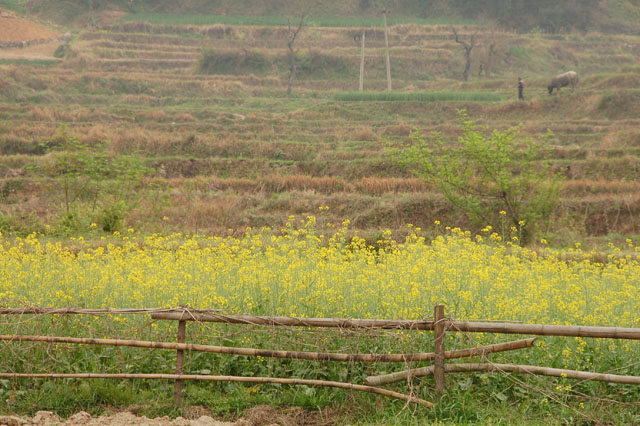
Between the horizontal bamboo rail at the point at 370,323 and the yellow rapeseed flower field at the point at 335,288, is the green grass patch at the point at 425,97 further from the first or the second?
the horizontal bamboo rail at the point at 370,323

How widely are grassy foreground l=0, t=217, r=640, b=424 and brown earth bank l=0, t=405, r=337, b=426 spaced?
13 cm

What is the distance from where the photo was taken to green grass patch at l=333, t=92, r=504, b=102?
117 ft

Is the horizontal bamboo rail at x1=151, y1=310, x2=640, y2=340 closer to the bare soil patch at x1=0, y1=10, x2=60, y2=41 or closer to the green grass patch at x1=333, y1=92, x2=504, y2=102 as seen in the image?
the green grass patch at x1=333, y1=92, x2=504, y2=102

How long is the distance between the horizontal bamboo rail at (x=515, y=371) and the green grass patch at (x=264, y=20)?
5483 centimetres

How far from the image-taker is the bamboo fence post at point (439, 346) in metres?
5.99

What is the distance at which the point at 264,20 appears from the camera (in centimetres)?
5900

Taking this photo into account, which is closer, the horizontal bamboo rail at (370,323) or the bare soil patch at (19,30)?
the horizontal bamboo rail at (370,323)

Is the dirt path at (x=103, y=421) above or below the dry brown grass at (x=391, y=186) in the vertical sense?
below

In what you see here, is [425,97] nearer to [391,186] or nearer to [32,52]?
[391,186]

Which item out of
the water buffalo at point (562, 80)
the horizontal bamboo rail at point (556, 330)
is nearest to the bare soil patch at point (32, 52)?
the water buffalo at point (562, 80)

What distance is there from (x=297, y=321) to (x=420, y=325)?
1188mm

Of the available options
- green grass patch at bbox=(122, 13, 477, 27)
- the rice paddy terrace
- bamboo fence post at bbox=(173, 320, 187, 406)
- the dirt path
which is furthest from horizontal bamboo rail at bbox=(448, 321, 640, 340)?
green grass patch at bbox=(122, 13, 477, 27)

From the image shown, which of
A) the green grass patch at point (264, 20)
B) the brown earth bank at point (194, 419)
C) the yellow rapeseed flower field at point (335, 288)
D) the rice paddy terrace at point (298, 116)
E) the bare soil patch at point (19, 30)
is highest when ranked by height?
the green grass patch at point (264, 20)

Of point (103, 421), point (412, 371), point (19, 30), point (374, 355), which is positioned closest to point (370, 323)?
point (374, 355)
